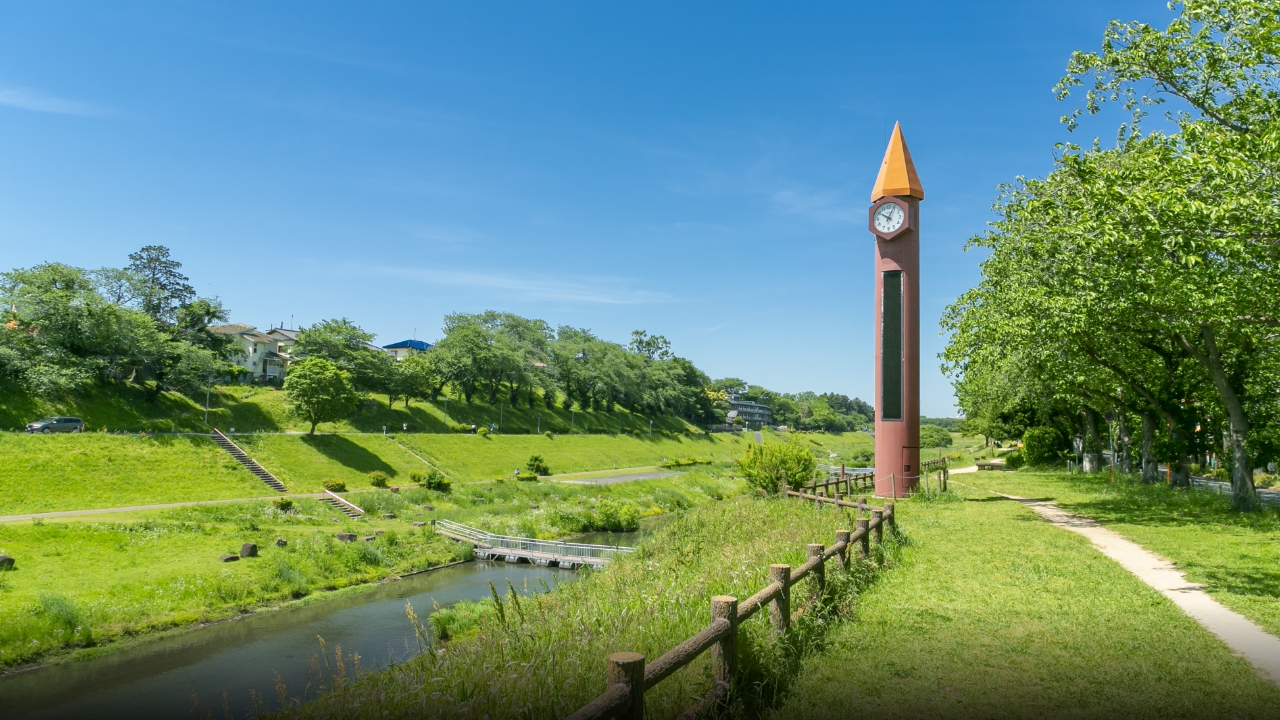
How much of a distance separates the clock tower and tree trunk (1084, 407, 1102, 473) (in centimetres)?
2021

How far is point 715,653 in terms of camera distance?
6.59 metres

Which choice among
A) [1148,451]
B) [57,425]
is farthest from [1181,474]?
[57,425]

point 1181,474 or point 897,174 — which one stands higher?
point 897,174

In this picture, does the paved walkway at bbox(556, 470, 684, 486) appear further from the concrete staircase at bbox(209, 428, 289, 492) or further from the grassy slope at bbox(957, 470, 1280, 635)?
the grassy slope at bbox(957, 470, 1280, 635)

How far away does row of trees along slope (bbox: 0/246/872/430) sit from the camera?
1722 inches

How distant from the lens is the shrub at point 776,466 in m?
28.0

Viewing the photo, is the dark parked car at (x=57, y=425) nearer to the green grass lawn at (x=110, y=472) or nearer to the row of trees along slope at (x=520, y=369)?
the green grass lawn at (x=110, y=472)

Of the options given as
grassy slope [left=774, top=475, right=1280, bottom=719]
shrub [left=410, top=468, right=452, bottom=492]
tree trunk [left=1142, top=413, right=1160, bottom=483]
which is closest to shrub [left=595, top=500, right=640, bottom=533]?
shrub [left=410, top=468, right=452, bottom=492]

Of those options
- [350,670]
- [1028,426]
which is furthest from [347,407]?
[1028,426]

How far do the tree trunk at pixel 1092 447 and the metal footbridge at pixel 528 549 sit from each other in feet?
97.0

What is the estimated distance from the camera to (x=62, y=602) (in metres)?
19.4

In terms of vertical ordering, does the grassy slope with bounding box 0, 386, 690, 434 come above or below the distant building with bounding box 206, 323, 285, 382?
below

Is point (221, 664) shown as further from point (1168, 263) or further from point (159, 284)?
point (159, 284)

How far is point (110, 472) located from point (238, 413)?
16.2 metres
